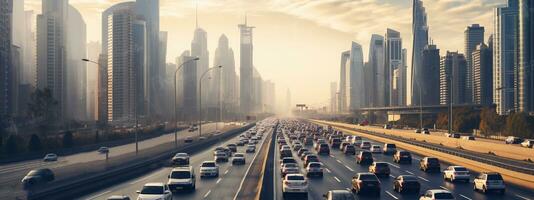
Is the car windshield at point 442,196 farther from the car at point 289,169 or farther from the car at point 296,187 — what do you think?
the car at point 289,169

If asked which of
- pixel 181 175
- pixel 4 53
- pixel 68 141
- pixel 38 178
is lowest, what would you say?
pixel 68 141

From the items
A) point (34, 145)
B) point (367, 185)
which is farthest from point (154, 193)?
point (34, 145)

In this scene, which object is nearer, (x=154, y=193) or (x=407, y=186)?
(x=154, y=193)

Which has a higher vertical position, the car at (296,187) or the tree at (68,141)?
the car at (296,187)

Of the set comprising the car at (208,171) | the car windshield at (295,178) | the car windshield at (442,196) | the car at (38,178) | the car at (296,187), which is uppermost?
the car windshield at (295,178)

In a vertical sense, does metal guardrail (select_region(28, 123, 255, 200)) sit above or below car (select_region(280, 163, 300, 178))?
below

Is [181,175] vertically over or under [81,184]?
over

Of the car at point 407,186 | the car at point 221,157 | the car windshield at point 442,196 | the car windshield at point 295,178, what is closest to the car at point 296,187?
the car windshield at point 295,178

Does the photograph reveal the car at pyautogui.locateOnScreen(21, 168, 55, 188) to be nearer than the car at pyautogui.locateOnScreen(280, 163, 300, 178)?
Yes

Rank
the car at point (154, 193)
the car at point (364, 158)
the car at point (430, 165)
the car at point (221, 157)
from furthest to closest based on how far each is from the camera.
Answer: the car at point (221, 157) → the car at point (364, 158) → the car at point (430, 165) → the car at point (154, 193)

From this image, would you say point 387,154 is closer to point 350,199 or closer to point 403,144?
point 403,144

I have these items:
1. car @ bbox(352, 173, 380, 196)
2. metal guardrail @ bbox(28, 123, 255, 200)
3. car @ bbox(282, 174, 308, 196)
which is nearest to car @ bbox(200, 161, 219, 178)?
metal guardrail @ bbox(28, 123, 255, 200)

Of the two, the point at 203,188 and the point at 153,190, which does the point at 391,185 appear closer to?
the point at 203,188

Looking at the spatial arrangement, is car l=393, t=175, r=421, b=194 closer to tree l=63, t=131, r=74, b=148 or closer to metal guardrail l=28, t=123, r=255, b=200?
metal guardrail l=28, t=123, r=255, b=200
